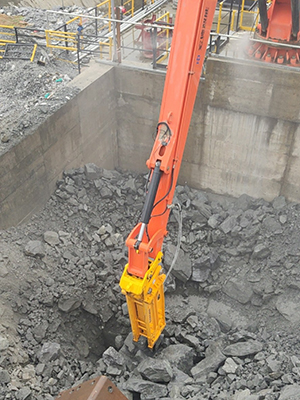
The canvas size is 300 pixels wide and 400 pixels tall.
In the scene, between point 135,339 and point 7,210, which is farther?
point 7,210

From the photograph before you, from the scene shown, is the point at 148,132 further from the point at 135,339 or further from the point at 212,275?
the point at 135,339

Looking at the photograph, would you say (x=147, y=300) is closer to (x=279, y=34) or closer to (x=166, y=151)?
(x=166, y=151)

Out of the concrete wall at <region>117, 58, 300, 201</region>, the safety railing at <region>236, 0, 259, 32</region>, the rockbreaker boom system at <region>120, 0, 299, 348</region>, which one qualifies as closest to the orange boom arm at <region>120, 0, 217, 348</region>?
the rockbreaker boom system at <region>120, 0, 299, 348</region>

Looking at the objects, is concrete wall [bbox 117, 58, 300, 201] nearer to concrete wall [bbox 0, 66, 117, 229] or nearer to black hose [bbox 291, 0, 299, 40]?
concrete wall [bbox 0, 66, 117, 229]

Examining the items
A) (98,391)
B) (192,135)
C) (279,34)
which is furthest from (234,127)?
(98,391)

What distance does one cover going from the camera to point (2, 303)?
7707 millimetres

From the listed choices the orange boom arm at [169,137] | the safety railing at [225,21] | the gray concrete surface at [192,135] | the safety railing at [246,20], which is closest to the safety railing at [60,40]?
the gray concrete surface at [192,135]

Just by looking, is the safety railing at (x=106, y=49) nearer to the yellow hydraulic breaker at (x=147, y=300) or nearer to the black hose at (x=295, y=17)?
the black hose at (x=295, y=17)

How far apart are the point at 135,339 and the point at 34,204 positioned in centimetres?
399

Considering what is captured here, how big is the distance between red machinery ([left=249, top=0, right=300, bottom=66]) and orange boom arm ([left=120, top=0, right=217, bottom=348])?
13.7 feet

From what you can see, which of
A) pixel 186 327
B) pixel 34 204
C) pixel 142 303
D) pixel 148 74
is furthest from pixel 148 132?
pixel 142 303

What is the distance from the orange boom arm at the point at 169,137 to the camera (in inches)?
235

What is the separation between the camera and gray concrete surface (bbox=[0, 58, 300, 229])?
9.60 metres

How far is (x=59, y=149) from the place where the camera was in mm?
10234
